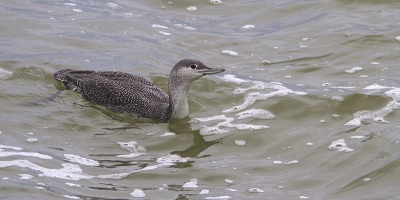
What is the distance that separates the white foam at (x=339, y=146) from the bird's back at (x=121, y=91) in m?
2.52

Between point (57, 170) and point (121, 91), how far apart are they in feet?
8.43

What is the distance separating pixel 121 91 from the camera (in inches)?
400

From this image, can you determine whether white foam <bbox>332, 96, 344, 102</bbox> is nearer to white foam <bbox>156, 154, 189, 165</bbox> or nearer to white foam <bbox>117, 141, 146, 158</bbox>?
white foam <bbox>156, 154, 189, 165</bbox>

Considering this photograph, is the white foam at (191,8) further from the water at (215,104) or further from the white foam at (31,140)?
the white foam at (31,140)

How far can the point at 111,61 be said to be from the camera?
39.0 feet

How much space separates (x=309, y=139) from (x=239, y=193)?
1.84 meters

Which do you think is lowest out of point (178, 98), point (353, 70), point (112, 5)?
point (178, 98)

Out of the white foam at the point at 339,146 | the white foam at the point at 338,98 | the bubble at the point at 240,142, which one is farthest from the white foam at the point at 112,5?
the white foam at the point at 339,146

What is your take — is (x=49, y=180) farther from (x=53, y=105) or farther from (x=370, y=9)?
(x=370, y=9)

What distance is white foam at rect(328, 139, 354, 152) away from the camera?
8.41 metres

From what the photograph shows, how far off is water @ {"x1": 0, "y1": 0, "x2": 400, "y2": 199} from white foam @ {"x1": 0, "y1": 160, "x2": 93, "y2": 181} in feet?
0.07

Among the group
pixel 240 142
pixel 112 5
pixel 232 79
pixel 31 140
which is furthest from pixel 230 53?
pixel 31 140

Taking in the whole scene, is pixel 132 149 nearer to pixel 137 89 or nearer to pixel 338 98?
pixel 137 89

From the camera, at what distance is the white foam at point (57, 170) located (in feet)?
25.1
